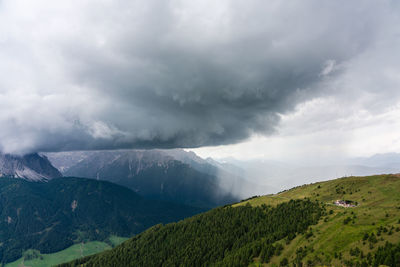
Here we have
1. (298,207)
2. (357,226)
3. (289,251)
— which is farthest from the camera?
(298,207)

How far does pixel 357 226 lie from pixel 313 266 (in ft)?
117

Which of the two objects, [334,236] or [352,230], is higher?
[352,230]

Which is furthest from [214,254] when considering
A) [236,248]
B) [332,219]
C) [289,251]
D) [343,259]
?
[343,259]

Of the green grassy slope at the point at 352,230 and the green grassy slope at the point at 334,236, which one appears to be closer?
the green grassy slope at the point at 334,236

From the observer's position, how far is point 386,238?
4151 inches

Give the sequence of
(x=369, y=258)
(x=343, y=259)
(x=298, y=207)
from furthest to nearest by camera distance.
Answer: (x=298, y=207), (x=343, y=259), (x=369, y=258)

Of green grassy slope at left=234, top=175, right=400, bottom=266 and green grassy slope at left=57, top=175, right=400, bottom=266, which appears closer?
green grassy slope at left=57, top=175, right=400, bottom=266

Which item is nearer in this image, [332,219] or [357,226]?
[357,226]

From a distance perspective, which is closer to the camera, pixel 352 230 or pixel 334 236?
pixel 352 230

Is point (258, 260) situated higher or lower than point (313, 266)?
lower

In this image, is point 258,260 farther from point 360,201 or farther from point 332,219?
point 360,201

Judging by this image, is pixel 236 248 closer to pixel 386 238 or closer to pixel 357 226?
pixel 357 226

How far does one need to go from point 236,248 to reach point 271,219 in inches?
1462

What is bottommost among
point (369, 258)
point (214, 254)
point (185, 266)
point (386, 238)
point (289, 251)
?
point (185, 266)
